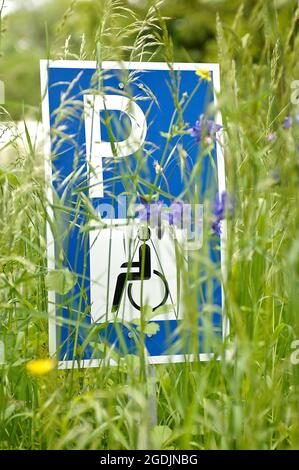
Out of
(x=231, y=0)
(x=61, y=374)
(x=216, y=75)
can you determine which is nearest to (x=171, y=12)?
(x=231, y=0)

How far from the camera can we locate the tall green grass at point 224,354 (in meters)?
1.42

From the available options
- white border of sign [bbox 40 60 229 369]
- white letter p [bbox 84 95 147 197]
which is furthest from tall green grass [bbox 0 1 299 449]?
white letter p [bbox 84 95 147 197]

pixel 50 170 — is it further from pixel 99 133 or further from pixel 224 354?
pixel 224 354

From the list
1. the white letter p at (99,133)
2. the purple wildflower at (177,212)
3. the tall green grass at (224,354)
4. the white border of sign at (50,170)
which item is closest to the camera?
the tall green grass at (224,354)

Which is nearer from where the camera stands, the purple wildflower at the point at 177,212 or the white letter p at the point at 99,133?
the purple wildflower at the point at 177,212

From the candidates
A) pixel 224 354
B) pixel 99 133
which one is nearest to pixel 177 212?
pixel 224 354

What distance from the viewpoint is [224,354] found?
1.43 m

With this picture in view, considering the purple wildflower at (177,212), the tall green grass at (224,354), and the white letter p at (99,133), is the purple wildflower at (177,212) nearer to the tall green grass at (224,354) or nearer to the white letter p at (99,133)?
the tall green grass at (224,354)

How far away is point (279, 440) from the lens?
1.62m

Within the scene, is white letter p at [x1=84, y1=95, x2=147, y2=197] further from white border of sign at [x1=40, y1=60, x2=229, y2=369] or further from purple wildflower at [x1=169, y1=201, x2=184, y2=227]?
purple wildflower at [x1=169, y1=201, x2=184, y2=227]

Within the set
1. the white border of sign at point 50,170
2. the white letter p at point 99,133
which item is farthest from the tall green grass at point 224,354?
the white letter p at point 99,133

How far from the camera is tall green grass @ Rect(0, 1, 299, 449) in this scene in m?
1.42

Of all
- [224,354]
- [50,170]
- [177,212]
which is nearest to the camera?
[224,354]

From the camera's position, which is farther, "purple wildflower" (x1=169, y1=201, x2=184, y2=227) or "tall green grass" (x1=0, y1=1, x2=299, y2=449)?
"purple wildflower" (x1=169, y1=201, x2=184, y2=227)
